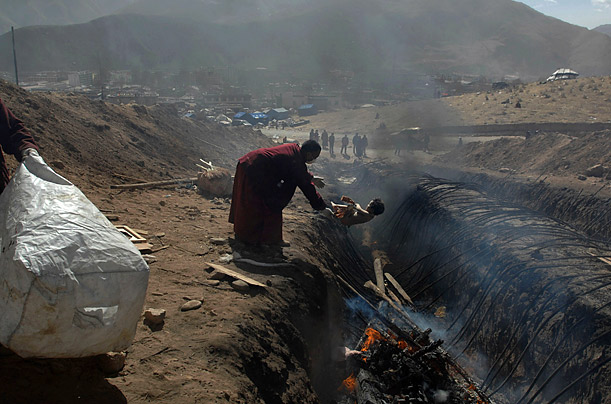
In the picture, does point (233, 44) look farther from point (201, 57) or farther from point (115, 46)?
point (115, 46)

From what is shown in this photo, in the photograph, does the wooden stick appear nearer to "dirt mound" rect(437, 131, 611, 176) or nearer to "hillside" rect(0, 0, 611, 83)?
"dirt mound" rect(437, 131, 611, 176)

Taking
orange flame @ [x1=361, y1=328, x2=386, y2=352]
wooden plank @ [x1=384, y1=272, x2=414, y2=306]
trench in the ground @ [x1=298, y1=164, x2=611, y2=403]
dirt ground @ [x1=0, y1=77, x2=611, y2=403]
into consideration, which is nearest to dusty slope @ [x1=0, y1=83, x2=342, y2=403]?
dirt ground @ [x1=0, y1=77, x2=611, y2=403]

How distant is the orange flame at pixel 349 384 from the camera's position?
4.48m

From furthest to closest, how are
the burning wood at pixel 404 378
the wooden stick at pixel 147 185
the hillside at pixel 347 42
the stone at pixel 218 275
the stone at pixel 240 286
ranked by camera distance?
the hillside at pixel 347 42 < the wooden stick at pixel 147 185 < the burning wood at pixel 404 378 < the stone at pixel 218 275 < the stone at pixel 240 286

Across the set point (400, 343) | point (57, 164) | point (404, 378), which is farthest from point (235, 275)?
point (57, 164)

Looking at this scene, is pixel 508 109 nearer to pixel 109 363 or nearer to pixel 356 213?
pixel 356 213

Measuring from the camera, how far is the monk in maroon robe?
427cm

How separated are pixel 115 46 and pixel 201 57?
15.4 meters

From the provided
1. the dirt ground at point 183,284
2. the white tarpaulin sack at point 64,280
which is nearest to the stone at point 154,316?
the dirt ground at point 183,284

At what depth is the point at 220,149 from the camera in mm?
14336

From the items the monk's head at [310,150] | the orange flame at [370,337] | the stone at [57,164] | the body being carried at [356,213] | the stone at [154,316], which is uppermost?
the monk's head at [310,150]

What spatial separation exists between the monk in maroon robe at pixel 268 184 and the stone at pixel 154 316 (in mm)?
1707

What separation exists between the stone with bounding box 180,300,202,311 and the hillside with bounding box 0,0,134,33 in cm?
11538

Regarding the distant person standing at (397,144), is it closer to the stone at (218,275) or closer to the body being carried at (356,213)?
the body being carried at (356,213)
